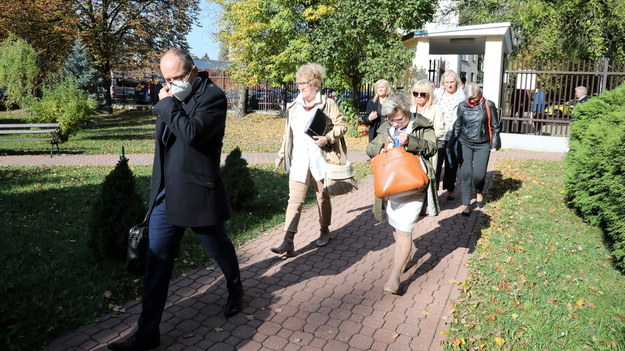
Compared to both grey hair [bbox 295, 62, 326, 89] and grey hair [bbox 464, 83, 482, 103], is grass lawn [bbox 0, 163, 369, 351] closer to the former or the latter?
grey hair [bbox 295, 62, 326, 89]

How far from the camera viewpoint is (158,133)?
3354mm

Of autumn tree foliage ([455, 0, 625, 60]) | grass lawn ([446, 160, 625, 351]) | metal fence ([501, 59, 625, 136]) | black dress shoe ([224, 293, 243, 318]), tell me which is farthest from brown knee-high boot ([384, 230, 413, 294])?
autumn tree foliage ([455, 0, 625, 60])

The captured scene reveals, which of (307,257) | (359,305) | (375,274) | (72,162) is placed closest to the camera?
(359,305)

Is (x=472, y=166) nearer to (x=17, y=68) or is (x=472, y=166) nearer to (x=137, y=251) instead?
(x=137, y=251)

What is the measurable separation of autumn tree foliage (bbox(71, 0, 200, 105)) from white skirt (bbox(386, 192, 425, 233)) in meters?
29.0

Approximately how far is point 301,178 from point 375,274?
4.10 feet

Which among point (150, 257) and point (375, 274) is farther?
point (375, 274)

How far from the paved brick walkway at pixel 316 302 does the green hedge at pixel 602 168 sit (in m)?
1.52

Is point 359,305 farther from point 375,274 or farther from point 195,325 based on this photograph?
point 195,325

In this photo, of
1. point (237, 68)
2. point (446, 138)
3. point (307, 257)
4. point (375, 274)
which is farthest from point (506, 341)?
point (237, 68)

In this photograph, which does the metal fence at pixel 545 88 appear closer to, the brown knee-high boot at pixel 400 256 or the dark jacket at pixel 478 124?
the dark jacket at pixel 478 124

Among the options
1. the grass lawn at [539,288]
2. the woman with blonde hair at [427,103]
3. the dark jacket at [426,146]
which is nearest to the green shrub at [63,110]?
the woman with blonde hair at [427,103]

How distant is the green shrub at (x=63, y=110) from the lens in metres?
16.2

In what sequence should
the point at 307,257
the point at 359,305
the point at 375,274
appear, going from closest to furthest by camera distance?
1. the point at 359,305
2. the point at 375,274
3. the point at 307,257
